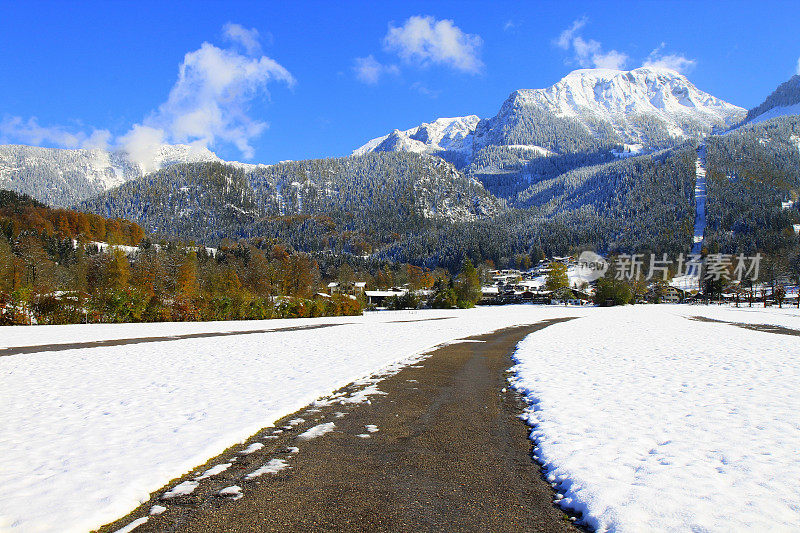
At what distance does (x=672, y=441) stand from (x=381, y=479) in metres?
4.23

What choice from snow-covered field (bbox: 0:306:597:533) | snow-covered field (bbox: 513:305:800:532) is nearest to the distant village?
snow-covered field (bbox: 0:306:597:533)

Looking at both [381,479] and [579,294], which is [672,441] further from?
[579,294]

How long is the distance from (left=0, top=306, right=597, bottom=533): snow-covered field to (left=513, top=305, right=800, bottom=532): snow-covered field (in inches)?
176

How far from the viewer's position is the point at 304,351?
16.9 meters

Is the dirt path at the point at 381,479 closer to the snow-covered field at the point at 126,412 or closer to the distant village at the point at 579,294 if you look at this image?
the snow-covered field at the point at 126,412

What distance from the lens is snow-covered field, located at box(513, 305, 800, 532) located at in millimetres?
4016

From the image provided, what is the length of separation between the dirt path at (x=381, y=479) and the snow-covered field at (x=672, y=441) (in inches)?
19.3

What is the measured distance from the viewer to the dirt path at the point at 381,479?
155 inches

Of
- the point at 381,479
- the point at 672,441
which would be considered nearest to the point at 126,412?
the point at 381,479

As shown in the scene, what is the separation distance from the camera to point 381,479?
488cm

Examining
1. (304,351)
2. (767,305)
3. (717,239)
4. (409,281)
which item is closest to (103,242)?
(409,281)

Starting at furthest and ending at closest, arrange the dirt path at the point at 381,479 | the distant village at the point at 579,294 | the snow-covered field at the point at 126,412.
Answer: the distant village at the point at 579,294 < the snow-covered field at the point at 126,412 < the dirt path at the point at 381,479

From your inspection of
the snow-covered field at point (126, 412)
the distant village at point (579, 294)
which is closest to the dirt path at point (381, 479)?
the snow-covered field at point (126, 412)

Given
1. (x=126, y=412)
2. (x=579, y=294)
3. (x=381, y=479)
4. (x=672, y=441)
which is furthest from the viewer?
(x=579, y=294)
